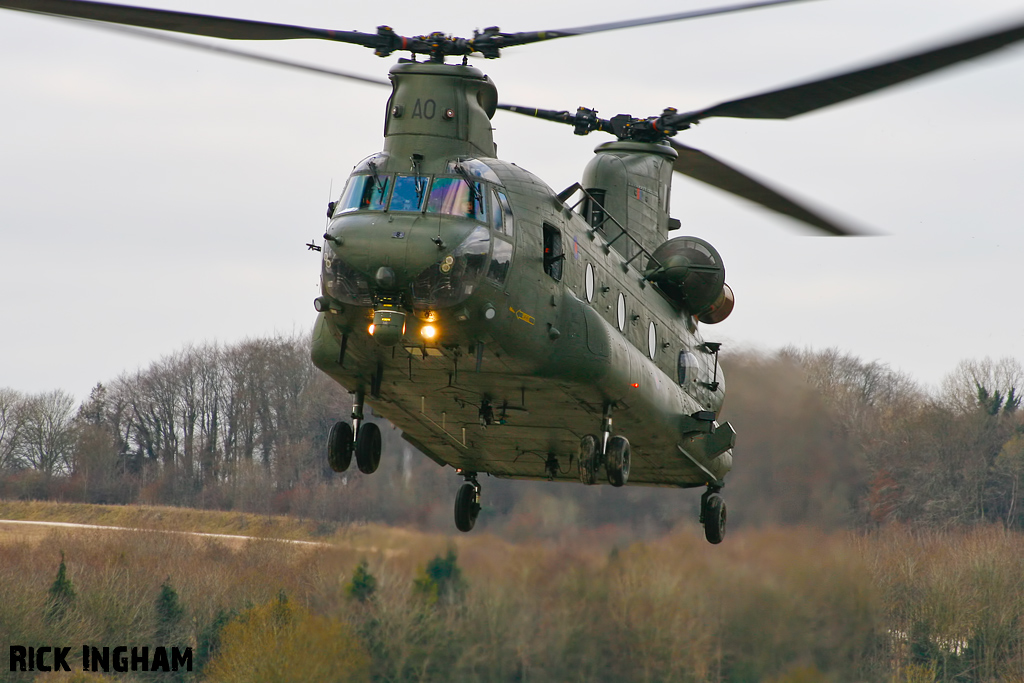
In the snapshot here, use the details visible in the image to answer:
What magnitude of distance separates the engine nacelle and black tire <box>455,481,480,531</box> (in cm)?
426

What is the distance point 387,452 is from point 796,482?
394 inches

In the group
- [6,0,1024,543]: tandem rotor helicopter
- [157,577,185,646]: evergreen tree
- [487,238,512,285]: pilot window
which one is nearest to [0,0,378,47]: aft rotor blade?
[6,0,1024,543]: tandem rotor helicopter

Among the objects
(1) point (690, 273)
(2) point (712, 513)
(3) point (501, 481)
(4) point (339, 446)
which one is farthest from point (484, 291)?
(3) point (501, 481)

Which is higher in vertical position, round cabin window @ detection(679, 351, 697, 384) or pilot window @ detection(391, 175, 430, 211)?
pilot window @ detection(391, 175, 430, 211)

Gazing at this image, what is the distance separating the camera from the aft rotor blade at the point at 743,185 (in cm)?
1869

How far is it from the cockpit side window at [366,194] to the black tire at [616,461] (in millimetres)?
4272

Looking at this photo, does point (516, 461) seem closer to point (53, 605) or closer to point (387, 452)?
point (387, 452)

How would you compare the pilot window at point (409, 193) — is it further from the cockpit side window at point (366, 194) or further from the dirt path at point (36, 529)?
the dirt path at point (36, 529)

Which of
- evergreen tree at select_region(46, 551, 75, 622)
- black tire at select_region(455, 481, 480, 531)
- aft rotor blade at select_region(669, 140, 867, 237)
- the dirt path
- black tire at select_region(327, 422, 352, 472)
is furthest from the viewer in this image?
the dirt path

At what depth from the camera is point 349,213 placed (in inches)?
554

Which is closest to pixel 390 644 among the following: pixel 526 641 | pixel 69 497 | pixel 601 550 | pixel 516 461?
pixel 526 641

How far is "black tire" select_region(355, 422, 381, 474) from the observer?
16453 millimetres

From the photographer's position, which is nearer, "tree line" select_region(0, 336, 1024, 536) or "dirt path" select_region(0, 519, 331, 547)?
"tree line" select_region(0, 336, 1024, 536)

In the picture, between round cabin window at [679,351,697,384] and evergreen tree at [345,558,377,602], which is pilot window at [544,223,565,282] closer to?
round cabin window at [679,351,697,384]
